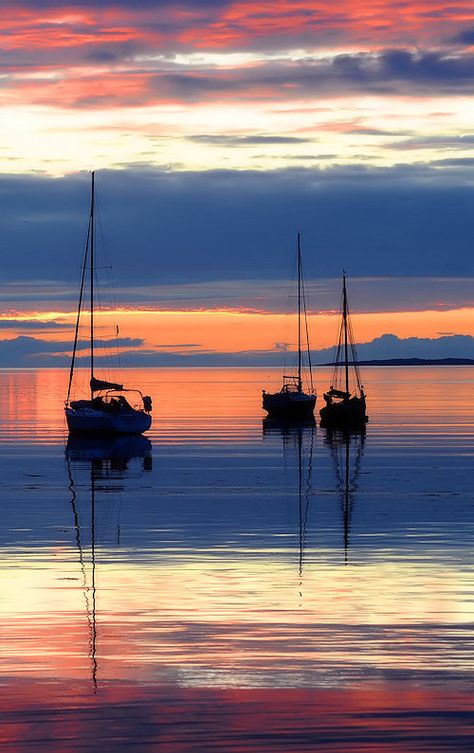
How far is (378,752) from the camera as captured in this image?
13.5 metres

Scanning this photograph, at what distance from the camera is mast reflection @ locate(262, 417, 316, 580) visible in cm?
Result: 3561

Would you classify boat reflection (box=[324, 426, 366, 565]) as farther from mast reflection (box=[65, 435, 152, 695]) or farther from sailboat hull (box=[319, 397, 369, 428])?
mast reflection (box=[65, 435, 152, 695])

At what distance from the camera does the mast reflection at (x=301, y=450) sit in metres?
35.6

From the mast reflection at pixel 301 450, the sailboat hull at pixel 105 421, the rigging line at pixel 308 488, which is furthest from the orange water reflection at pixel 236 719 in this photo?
the sailboat hull at pixel 105 421

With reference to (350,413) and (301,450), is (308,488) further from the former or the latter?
(350,413)

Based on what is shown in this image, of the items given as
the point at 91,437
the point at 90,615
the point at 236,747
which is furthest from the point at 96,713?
the point at 91,437

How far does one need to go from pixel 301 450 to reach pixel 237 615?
54.2 metres

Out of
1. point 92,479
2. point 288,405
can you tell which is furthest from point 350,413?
point 92,479

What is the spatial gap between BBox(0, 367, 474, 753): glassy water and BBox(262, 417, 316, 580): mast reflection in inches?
10.5

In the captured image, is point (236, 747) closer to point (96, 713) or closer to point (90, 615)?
point (96, 713)

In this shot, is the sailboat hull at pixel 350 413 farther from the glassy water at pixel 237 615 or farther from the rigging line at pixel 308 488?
the glassy water at pixel 237 615

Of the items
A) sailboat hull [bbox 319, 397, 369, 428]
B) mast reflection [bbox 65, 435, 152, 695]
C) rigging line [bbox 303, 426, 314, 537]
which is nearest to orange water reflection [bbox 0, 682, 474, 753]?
mast reflection [bbox 65, 435, 152, 695]

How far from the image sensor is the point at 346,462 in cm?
6525

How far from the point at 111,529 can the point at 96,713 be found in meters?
20.6
